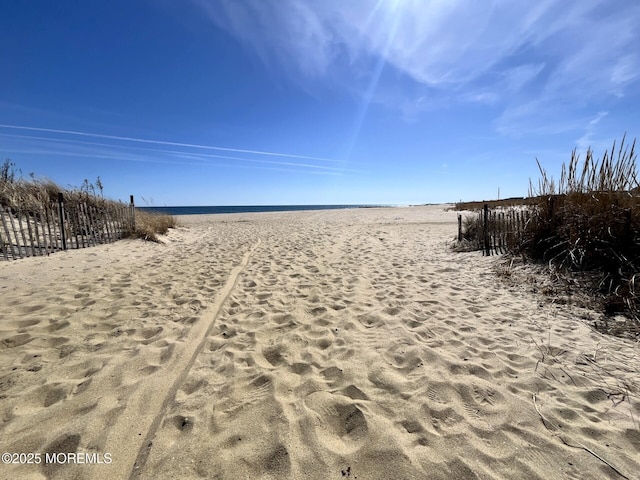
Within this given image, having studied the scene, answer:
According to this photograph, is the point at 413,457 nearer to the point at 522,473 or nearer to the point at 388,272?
the point at 522,473

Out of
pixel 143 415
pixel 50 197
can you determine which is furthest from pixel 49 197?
pixel 143 415

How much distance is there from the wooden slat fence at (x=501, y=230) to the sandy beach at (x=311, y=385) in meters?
1.84

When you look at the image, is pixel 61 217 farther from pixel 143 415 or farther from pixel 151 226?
pixel 143 415

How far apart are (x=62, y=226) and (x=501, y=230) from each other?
449 inches

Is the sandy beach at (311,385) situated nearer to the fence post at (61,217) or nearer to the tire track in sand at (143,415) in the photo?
the tire track in sand at (143,415)

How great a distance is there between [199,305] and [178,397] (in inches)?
79.7

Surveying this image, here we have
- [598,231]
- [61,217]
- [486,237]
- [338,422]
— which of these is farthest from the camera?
[61,217]

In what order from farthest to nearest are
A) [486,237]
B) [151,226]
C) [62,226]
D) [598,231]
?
1. [151,226]
2. [62,226]
3. [486,237]
4. [598,231]

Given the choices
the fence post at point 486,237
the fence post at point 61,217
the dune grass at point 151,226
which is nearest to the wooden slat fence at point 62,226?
the fence post at point 61,217

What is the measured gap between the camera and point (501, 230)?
679 cm

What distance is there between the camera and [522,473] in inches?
63.9

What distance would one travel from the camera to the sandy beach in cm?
173

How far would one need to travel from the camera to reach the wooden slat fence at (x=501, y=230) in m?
5.99

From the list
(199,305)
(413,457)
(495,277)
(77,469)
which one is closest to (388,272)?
(495,277)
